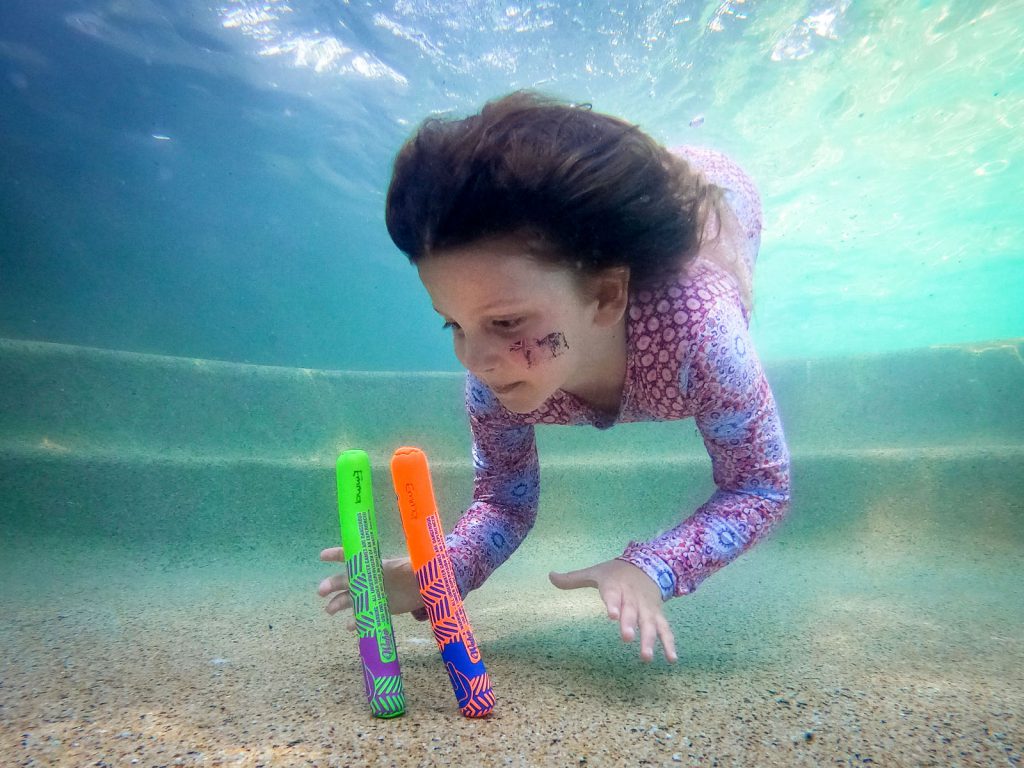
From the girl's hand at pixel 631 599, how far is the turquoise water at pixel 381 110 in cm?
374

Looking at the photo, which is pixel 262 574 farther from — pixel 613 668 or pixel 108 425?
pixel 613 668

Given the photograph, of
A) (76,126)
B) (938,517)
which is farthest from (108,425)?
(76,126)

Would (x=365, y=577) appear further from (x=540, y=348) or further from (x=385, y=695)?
(x=540, y=348)

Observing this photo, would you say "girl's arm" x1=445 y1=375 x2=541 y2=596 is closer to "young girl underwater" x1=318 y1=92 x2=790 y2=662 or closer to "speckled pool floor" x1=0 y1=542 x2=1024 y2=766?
"young girl underwater" x1=318 y1=92 x2=790 y2=662

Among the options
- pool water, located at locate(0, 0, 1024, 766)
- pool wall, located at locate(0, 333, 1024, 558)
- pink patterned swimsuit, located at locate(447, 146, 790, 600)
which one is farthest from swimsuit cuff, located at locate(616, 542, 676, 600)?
pool wall, located at locate(0, 333, 1024, 558)

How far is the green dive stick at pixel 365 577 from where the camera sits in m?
1.26

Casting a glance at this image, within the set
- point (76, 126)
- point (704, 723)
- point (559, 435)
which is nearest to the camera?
point (704, 723)

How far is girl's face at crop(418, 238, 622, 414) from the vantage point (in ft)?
4.38

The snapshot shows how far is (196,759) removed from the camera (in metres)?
1.03

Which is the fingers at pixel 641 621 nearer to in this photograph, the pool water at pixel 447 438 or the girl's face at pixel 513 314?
the pool water at pixel 447 438

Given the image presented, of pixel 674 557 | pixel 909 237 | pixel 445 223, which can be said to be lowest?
Answer: pixel 674 557

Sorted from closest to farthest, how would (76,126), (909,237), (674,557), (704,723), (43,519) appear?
(704,723) → (674,557) → (43,519) → (76,126) → (909,237)

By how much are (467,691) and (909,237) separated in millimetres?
21585

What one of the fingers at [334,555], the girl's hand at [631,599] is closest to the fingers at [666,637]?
the girl's hand at [631,599]
